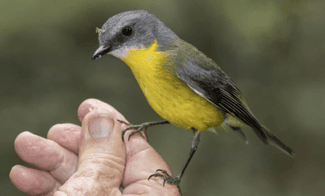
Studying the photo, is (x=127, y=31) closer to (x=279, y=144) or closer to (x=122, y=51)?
(x=122, y=51)

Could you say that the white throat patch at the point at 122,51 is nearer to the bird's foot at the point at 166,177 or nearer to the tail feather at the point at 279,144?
the bird's foot at the point at 166,177

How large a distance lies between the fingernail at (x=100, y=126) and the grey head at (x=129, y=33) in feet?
1.34

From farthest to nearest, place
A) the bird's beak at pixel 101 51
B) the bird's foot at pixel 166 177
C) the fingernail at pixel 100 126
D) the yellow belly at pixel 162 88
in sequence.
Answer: the bird's foot at pixel 166 177, the fingernail at pixel 100 126, the yellow belly at pixel 162 88, the bird's beak at pixel 101 51

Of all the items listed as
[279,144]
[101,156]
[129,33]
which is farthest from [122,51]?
[279,144]

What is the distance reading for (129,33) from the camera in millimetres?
1592

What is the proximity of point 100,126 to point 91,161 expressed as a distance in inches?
7.8

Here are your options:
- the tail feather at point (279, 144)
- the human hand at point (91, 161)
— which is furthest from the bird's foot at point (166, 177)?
the tail feather at point (279, 144)

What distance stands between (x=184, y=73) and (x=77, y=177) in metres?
0.77

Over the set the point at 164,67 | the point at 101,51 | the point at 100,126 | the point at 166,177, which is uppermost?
the point at 101,51

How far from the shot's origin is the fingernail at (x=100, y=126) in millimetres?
→ 1782

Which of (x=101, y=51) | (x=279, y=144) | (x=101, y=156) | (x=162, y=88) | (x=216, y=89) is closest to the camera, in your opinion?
(x=101, y=51)

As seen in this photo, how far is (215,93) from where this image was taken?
182cm

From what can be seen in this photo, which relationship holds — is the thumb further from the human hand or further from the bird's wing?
the bird's wing

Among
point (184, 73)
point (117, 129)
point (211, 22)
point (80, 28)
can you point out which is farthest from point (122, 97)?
point (184, 73)
